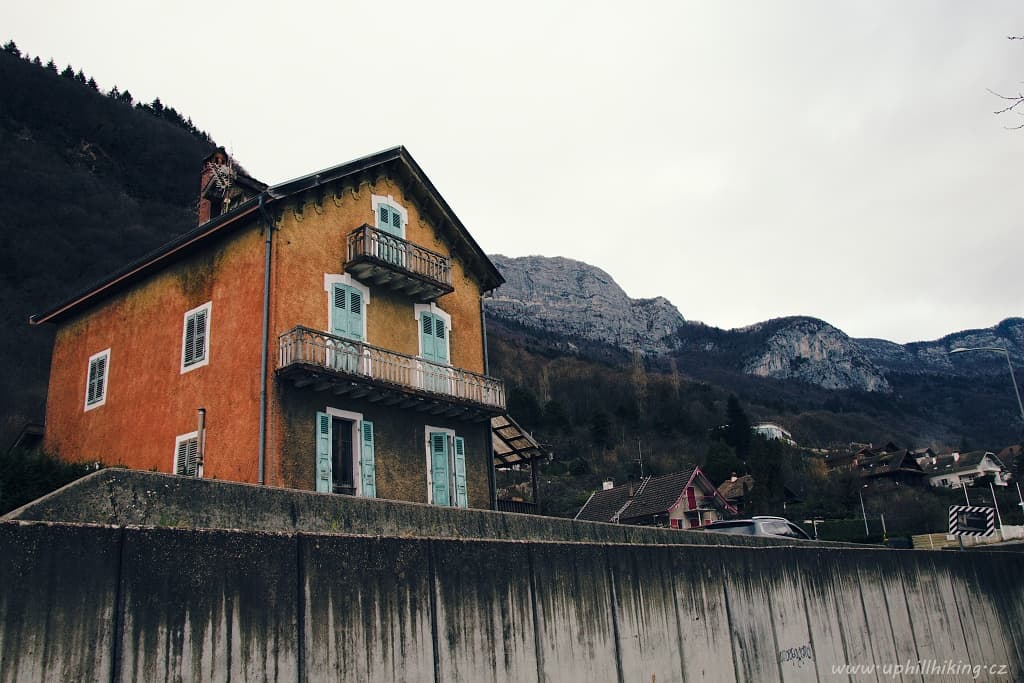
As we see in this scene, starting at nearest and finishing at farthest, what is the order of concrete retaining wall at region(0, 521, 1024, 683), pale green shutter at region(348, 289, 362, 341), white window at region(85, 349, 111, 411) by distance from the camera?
concrete retaining wall at region(0, 521, 1024, 683) → pale green shutter at region(348, 289, 362, 341) → white window at region(85, 349, 111, 411)

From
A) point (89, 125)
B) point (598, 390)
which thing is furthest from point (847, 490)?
point (89, 125)

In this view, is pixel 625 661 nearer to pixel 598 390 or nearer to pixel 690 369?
pixel 598 390

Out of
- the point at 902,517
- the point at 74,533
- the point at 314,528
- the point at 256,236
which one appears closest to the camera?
the point at 74,533

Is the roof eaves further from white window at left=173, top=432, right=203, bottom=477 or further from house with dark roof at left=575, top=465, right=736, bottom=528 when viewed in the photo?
house with dark roof at left=575, top=465, right=736, bottom=528

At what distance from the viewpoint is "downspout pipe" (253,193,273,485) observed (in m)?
16.8

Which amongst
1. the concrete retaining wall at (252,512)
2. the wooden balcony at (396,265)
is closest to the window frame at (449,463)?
the wooden balcony at (396,265)

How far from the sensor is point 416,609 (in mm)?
7672

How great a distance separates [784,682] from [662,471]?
7124 cm

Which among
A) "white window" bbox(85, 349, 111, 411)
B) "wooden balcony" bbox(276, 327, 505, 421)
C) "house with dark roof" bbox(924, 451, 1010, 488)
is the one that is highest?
"house with dark roof" bbox(924, 451, 1010, 488)

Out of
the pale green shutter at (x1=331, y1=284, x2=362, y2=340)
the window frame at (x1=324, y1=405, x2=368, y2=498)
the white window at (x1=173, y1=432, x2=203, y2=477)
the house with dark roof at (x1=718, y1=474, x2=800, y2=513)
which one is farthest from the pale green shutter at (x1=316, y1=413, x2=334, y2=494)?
the house with dark roof at (x1=718, y1=474, x2=800, y2=513)

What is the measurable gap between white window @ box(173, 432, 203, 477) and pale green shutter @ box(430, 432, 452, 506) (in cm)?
558

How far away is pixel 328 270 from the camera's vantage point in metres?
19.7

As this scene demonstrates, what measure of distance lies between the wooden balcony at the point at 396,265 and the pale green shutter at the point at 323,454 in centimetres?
402

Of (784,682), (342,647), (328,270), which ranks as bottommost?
(784,682)
